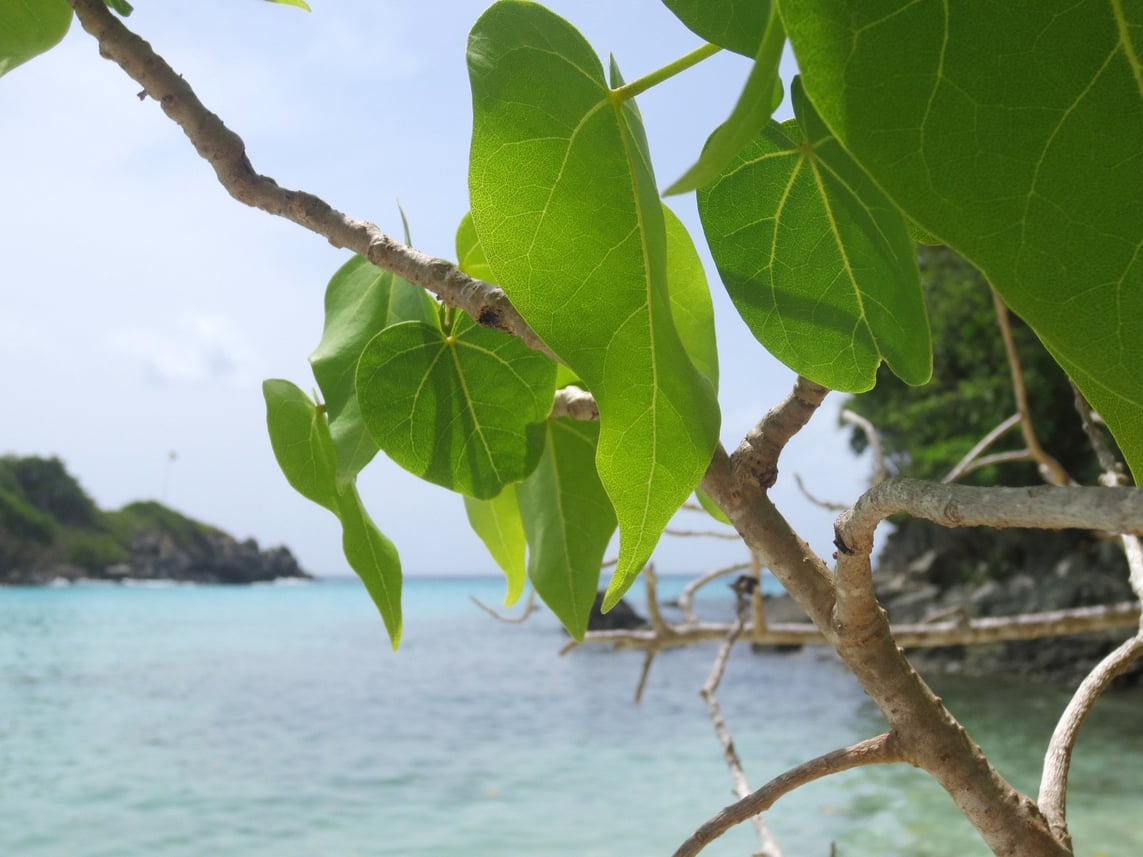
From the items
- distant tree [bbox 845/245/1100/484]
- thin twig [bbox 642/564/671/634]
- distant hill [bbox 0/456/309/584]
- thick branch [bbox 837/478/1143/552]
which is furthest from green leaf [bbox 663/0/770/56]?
distant hill [bbox 0/456/309/584]

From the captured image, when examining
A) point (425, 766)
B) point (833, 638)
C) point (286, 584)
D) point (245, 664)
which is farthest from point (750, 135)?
point (286, 584)

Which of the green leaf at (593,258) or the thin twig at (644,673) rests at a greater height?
the green leaf at (593,258)

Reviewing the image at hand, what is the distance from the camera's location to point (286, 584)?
41906 mm

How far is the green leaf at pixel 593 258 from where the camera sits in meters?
0.28

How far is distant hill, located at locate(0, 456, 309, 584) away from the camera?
30516 millimetres

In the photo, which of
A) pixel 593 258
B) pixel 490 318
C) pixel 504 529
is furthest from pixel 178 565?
pixel 593 258

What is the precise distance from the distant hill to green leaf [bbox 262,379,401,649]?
34.0 m

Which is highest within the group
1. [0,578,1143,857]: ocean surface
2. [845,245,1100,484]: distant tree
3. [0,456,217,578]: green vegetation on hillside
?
[845,245,1100,484]: distant tree

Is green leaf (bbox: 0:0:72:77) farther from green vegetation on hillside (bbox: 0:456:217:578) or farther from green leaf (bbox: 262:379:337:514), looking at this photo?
green vegetation on hillside (bbox: 0:456:217:578)

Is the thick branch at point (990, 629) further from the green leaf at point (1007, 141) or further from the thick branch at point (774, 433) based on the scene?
the green leaf at point (1007, 141)

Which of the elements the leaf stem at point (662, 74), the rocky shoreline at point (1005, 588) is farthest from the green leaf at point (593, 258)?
the rocky shoreline at point (1005, 588)

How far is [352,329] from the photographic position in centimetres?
54

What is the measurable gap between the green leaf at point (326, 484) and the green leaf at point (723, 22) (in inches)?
11.9

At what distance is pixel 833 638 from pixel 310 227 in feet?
1.00
